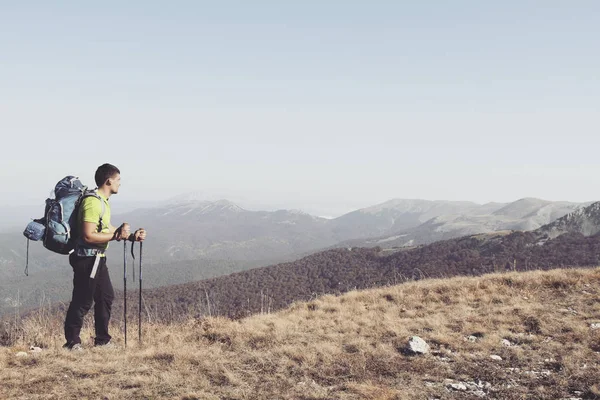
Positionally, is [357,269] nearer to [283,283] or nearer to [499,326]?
[283,283]

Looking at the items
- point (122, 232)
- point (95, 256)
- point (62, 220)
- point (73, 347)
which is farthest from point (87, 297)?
point (62, 220)

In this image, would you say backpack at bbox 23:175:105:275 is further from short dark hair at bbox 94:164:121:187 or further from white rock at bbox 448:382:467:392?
white rock at bbox 448:382:467:392

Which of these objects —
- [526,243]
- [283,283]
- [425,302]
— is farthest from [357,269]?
[425,302]

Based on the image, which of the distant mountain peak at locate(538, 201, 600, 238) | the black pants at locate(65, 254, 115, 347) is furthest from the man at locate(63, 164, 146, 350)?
the distant mountain peak at locate(538, 201, 600, 238)

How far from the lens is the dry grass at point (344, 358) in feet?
17.8

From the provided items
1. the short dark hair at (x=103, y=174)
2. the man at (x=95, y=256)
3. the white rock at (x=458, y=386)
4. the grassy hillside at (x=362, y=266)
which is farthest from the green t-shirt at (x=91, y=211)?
the grassy hillside at (x=362, y=266)

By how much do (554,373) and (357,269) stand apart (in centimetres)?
12797

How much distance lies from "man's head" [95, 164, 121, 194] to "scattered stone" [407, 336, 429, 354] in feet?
20.2

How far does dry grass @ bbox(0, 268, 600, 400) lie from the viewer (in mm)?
5422

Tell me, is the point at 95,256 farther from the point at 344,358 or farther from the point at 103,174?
the point at 344,358

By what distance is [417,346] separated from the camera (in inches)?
281

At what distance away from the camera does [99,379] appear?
18.8 feet

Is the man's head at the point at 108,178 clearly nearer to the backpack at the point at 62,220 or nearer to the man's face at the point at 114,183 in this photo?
the man's face at the point at 114,183

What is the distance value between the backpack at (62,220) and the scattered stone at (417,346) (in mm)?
6011
